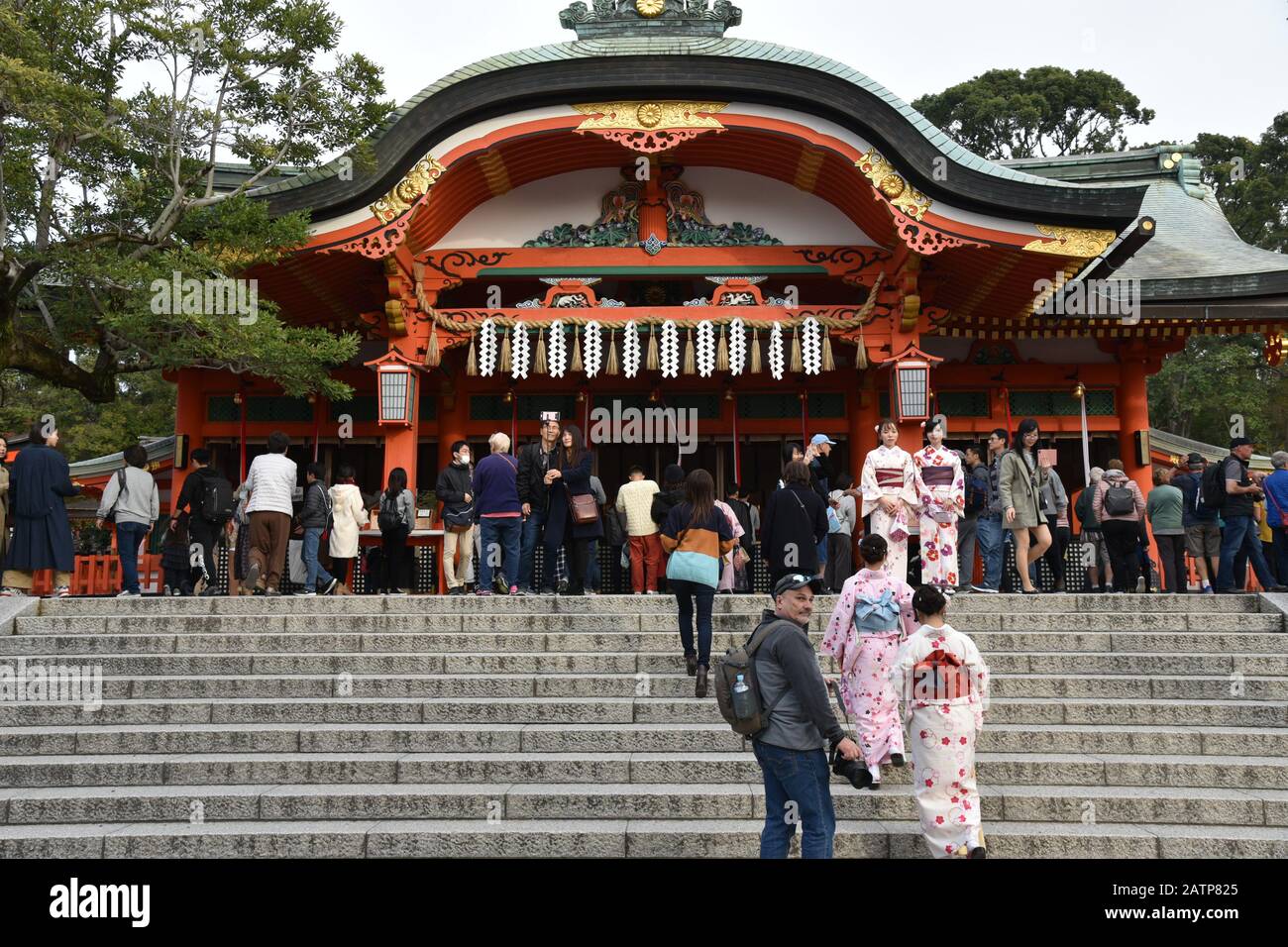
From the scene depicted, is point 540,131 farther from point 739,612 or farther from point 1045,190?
point 739,612

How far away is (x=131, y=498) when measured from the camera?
368 inches

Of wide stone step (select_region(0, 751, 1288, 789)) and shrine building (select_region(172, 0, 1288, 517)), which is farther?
shrine building (select_region(172, 0, 1288, 517))

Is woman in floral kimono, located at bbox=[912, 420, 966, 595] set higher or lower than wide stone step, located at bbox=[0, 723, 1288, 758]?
higher

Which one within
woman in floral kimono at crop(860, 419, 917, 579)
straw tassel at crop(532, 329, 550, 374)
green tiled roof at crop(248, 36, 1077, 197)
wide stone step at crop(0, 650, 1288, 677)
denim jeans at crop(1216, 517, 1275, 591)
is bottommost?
wide stone step at crop(0, 650, 1288, 677)

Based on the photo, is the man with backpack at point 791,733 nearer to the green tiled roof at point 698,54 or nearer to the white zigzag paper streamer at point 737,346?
the white zigzag paper streamer at point 737,346

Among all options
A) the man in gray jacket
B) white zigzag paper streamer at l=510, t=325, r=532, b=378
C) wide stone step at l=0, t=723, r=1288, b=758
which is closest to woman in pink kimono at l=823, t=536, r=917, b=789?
wide stone step at l=0, t=723, r=1288, b=758

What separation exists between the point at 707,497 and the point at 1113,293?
26.9ft

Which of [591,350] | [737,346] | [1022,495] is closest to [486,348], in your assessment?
[591,350]

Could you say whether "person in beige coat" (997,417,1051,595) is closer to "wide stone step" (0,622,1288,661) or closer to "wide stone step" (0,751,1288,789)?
"wide stone step" (0,622,1288,661)

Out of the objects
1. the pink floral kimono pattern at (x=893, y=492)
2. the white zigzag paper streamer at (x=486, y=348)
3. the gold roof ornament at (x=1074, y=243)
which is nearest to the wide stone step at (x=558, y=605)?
the pink floral kimono pattern at (x=893, y=492)

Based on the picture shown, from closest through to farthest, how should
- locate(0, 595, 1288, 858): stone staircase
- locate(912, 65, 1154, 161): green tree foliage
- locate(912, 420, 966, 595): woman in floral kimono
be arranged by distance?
locate(0, 595, 1288, 858): stone staircase → locate(912, 420, 966, 595): woman in floral kimono → locate(912, 65, 1154, 161): green tree foliage

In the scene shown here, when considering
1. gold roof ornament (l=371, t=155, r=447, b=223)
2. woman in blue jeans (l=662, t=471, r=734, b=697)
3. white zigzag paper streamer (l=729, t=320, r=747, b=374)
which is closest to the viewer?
woman in blue jeans (l=662, t=471, r=734, b=697)

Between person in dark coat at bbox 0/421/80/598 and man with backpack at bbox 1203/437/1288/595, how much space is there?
1077cm

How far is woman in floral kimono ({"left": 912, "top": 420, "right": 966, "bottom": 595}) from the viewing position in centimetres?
860
